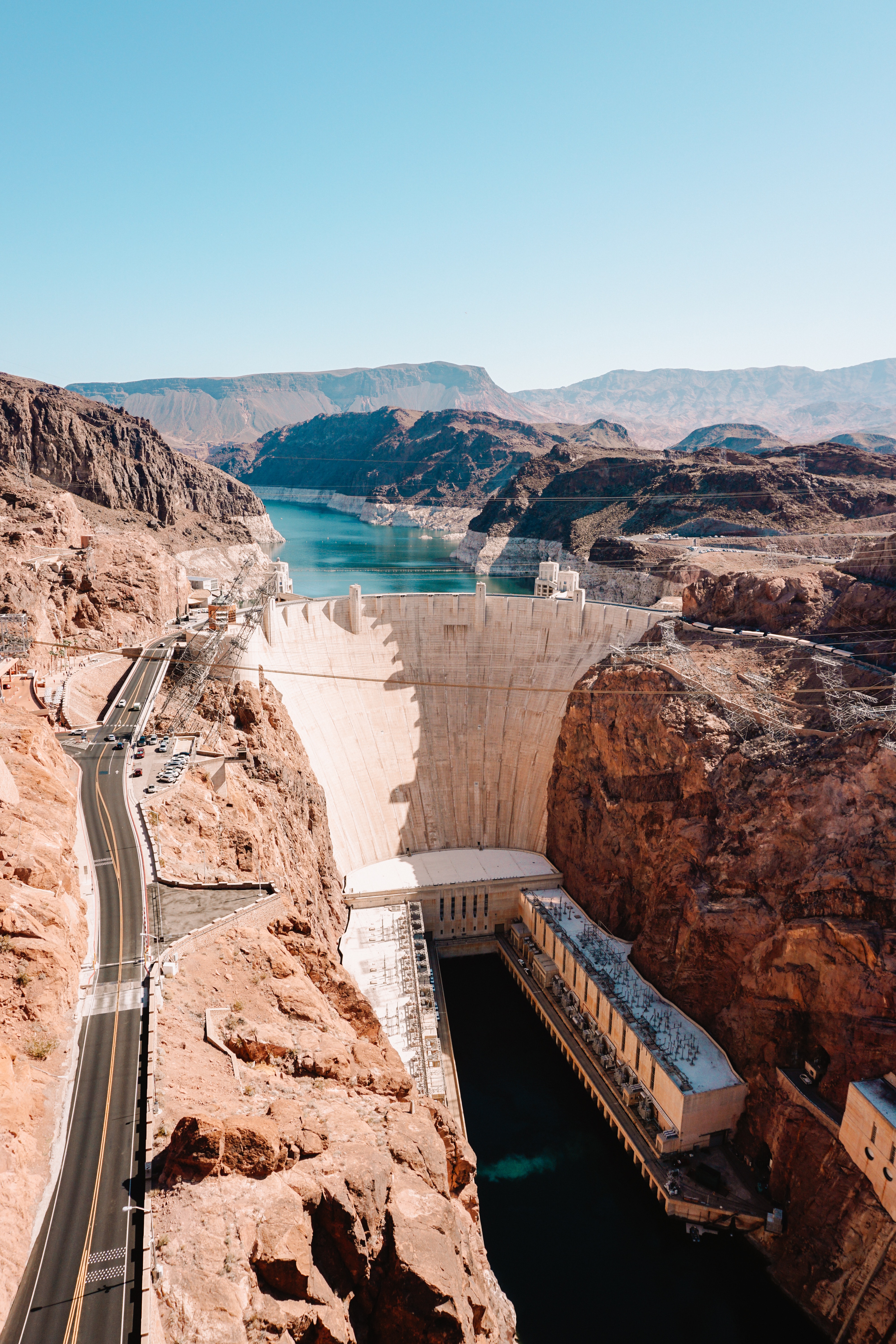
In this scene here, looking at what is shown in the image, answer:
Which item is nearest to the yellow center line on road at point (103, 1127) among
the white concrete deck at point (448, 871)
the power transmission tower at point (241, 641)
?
the power transmission tower at point (241, 641)

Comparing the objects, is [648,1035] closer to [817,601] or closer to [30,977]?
[30,977]

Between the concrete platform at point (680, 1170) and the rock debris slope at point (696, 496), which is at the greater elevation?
the rock debris slope at point (696, 496)

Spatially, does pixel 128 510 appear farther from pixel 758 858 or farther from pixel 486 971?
pixel 758 858

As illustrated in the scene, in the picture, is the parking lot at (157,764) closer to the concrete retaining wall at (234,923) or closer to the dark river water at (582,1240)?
the concrete retaining wall at (234,923)

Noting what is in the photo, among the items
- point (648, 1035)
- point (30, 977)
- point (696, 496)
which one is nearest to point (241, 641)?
point (30, 977)

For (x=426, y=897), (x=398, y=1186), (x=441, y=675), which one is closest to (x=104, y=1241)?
(x=398, y=1186)

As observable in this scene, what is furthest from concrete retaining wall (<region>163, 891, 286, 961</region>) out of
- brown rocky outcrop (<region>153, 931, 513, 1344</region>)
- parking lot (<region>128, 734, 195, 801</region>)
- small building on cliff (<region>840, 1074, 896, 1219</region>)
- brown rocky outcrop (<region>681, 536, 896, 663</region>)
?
brown rocky outcrop (<region>681, 536, 896, 663</region>)
